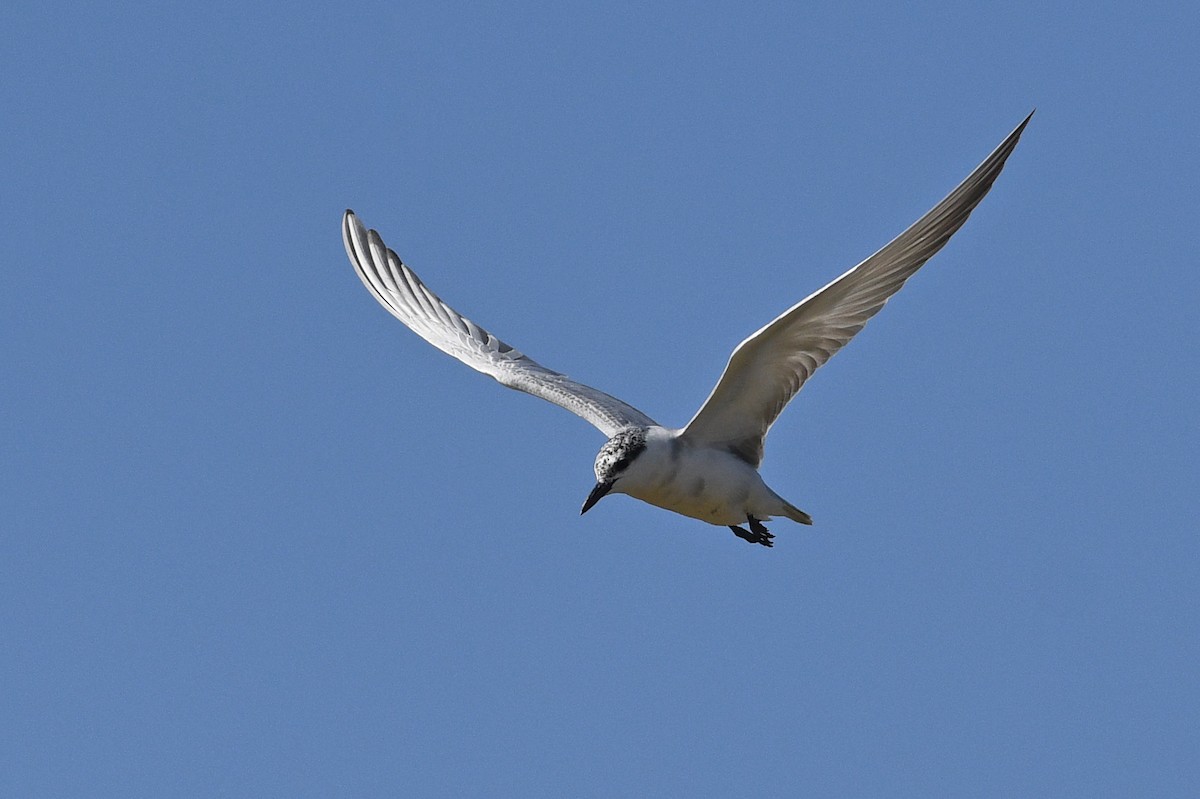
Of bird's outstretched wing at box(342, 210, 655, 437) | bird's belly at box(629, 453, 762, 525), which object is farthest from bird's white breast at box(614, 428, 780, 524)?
bird's outstretched wing at box(342, 210, 655, 437)

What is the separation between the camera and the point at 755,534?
A: 15.4m

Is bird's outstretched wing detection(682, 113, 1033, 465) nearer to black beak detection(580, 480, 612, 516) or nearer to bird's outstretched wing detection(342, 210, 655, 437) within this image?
black beak detection(580, 480, 612, 516)

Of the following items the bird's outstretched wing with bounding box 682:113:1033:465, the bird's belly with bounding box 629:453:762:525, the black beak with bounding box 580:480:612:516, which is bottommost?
the black beak with bounding box 580:480:612:516

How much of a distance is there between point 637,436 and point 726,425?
81 cm

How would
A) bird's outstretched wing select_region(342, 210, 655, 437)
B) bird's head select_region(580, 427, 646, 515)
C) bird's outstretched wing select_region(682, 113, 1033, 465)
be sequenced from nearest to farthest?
bird's outstretched wing select_region(682, 113, 1033, 465)
bird's head select_region(580, 427, 646, 515)
bird's outstretched wing select_region(342, 210, 655, 437)

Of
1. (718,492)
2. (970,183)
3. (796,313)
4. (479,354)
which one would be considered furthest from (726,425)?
(479,354)

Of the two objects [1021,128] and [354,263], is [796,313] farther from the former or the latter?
[354,263]

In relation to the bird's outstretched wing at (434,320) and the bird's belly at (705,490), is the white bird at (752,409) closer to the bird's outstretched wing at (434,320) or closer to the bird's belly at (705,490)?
the bird's belly at (705,490)

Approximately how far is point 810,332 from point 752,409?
971 mm

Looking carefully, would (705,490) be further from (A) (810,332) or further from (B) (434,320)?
(B) (434,320)

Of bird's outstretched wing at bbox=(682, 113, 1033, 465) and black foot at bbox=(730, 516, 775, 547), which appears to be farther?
black foot at bbox=(730, 516, 775, 547)

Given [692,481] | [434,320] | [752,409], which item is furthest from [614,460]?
[434,320]

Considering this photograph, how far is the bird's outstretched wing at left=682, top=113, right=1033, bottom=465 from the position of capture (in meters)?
13.3

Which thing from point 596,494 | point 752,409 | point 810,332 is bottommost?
point 596,494
